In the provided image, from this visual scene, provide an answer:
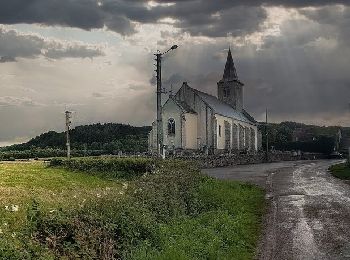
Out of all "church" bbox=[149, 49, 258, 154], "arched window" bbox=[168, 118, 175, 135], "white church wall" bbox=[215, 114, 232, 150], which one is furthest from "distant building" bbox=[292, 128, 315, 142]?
"arched window" bbox=[168, 118, 175, 135]

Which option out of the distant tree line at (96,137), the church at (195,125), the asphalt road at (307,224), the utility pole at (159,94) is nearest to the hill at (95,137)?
the distant tree line at (96,137)

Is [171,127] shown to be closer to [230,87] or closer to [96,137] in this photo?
[230,87]

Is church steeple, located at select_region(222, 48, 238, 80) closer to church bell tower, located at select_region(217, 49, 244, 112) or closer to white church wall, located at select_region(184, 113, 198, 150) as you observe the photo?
church bell tower, located at select_region(217, 49, 244, 112)

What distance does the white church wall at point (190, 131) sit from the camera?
7288cm

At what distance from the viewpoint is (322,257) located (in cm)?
1382

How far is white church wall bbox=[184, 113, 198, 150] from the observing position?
72.9 metres

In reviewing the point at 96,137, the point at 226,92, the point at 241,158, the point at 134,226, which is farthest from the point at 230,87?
the point at 134,226

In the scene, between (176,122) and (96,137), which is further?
(96,137)

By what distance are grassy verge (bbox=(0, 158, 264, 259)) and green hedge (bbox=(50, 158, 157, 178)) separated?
1173 cm

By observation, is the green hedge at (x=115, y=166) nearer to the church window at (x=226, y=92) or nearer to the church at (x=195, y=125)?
Answer: the church at (x=195, y=125)

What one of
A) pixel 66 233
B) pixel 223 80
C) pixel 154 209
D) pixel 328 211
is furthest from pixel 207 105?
pixel 66 233

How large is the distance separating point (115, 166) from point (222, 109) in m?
48.7

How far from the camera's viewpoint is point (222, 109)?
82500mm

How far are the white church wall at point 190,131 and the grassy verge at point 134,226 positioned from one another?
50590mm
